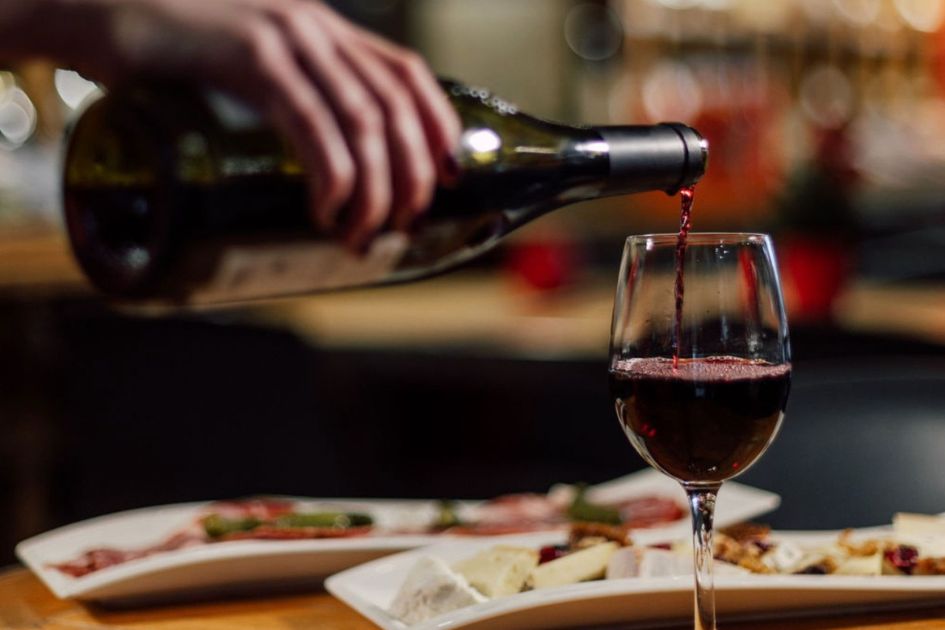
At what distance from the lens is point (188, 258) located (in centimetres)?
107

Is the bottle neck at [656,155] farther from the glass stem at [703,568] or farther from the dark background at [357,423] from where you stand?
the dark background at [357,423]

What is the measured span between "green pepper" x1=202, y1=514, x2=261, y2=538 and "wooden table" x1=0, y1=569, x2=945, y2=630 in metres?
0.10

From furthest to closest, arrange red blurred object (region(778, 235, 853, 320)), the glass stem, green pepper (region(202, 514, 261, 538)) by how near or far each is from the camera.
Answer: red blurred object (region(778, 235, 853, 320)), green pepper (region(202, 514, 261, 538)), the glass stem

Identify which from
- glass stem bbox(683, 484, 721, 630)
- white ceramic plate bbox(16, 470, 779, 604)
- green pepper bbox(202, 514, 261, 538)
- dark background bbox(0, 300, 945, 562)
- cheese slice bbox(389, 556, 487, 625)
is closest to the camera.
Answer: glass stem bbox(683, 484, 721, 630)

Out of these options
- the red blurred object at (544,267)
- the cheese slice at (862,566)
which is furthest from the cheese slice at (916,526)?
the red blurred object at (544,267)

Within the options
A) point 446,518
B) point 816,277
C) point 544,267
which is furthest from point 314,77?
point 544,267

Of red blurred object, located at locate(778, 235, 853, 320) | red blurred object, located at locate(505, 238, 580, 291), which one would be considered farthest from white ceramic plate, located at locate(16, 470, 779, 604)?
red blurred object, located at locate(505, 238, 580, 291)

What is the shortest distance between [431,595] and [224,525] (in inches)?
12.3

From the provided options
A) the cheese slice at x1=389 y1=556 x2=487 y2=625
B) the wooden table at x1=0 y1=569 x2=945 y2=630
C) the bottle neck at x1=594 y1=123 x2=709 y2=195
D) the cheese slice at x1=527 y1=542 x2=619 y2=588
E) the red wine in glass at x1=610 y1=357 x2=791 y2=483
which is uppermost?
the bottle neck at x1=594 y1=123 x2=709 y2=195

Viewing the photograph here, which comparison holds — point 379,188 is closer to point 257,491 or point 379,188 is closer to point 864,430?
point 864,430

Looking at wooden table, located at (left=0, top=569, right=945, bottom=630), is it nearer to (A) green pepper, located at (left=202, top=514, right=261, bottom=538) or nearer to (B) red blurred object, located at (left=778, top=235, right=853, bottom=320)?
(A) green pepper, located at (left=202, top=514, right=261, bottom=538)

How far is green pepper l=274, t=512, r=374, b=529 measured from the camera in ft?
4.16

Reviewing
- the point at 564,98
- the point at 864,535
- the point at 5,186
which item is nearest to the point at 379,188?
the point at 864,535

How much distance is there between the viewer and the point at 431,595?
1.03 m
